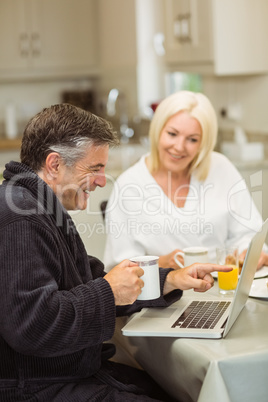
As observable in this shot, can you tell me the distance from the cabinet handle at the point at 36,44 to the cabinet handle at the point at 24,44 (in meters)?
0.04

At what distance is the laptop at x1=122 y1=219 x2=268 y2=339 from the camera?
1289mm

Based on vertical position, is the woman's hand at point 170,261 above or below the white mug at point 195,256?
below

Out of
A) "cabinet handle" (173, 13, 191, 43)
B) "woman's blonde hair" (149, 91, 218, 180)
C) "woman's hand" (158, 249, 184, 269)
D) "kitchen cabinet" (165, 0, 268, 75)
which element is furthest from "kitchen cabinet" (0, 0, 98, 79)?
"woman's hand" (158, 249, 184, 269)

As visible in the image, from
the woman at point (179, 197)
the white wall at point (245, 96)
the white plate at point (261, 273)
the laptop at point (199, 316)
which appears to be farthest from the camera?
the white wall at point (245, 96)

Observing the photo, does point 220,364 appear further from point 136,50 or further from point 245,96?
point 136,50

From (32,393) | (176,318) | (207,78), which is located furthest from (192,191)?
(207,78)

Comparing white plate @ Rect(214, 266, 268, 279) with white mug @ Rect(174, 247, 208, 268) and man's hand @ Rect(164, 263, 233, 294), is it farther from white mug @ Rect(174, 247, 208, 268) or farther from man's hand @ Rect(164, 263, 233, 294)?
man's hand @ Rect(164, 263, 233, 294)

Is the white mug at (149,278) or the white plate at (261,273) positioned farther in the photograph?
the white plate at (261,273)

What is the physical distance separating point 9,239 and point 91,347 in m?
0.34

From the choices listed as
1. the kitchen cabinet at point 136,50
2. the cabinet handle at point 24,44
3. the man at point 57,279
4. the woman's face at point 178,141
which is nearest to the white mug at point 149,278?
the man at point 57,279

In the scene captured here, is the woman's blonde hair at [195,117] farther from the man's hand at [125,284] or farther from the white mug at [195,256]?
the man's hand at [125,284]

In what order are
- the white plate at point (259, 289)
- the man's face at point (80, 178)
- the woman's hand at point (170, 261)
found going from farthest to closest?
the woman's hand at point (170, 261) < the white plate at point (259, 289) < the man's face at point (80, 178)

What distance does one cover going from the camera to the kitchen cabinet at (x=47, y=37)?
4930mm

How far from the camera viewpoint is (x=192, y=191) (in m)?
2.18
